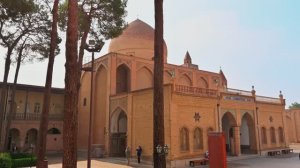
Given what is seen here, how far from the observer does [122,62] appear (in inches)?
1041

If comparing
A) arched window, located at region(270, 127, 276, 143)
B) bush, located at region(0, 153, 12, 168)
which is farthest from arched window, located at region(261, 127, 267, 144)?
bush, located at region(0, 153, 12, 168)

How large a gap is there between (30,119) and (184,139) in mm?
18045

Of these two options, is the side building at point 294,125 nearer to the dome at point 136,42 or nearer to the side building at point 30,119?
the dome at point 136,42

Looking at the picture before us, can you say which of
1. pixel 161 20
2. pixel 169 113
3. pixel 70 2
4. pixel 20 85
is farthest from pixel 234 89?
pixel 20 85

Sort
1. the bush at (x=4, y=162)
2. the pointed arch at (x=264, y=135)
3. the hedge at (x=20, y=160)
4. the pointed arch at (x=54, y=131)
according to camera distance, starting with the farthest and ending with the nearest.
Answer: the pointed arch at (x=54, y=131) → the pointed arch at (x=264, y=135) → the hedge at (x=20, y=160) → the bush at (x=4, y=162)

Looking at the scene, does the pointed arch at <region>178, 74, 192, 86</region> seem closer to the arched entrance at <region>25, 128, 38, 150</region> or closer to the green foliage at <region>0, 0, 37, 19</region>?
the arched entrance at <region>25, 128, 38, 150</region>

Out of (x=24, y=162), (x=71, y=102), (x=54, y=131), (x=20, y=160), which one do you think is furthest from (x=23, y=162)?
(x=54, y=131)

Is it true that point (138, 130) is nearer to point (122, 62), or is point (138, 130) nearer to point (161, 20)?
point (122, 62)

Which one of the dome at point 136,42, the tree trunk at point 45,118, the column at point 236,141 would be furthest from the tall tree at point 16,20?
the column at point 236,141

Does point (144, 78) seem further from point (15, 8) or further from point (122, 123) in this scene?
point (15, 8)

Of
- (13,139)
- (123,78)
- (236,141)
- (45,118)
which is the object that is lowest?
(236,141)

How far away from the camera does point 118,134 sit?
25250mm

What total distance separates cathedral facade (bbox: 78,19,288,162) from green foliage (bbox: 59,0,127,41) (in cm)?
543

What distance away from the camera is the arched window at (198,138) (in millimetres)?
20672
